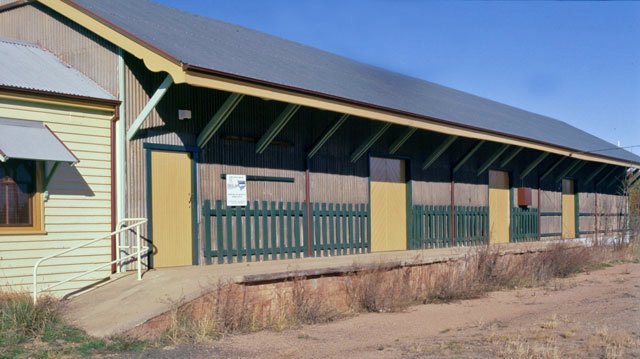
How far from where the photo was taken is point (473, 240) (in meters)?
20.2

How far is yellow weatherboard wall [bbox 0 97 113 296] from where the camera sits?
34.5 feet

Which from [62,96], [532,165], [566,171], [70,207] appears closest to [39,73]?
[62,96]

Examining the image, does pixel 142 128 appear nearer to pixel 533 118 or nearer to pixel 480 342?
pixel 480 342

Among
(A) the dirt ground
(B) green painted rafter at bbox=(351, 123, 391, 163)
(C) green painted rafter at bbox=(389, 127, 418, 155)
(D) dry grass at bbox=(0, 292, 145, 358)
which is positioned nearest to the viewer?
(D) dry grass at bbox=(0, 292, 145, 358)

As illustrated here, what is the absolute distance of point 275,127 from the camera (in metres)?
13.7

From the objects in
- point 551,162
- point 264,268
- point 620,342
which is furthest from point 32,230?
point 551,162

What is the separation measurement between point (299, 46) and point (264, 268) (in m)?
8.66

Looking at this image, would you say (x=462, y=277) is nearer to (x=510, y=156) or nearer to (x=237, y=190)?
(x=237, y=190)

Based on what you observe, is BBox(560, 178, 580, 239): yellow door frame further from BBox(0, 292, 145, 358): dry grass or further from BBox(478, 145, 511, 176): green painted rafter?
BBox(0, 292, 145, 358): dry grass

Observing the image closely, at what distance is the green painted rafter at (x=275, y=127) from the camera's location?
532 inches

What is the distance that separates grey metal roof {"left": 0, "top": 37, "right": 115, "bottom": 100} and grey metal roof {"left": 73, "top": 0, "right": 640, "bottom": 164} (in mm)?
1120

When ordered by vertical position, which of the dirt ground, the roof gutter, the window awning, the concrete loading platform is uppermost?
the roof gutter

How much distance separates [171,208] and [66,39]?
11.7 ft

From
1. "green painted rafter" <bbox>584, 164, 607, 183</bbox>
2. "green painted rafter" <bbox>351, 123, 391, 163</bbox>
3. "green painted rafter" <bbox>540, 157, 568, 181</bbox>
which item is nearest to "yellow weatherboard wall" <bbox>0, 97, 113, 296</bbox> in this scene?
"green painted rafter" <bbox>351, 123, 391, 163</bbox>
